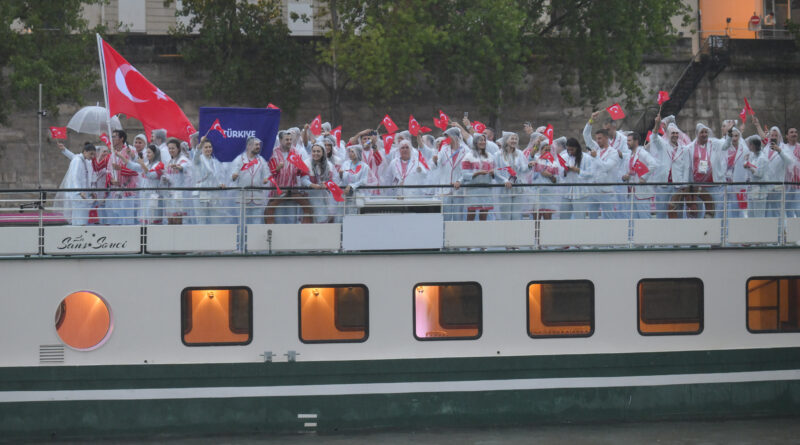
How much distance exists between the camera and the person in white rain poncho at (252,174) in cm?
1218

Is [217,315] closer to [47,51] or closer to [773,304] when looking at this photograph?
[773,304]

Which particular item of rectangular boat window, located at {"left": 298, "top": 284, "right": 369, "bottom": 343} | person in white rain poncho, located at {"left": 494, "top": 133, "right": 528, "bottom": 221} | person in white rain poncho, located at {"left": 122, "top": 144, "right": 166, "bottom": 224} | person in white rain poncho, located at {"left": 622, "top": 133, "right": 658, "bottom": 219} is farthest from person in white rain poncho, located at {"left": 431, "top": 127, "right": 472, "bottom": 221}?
person in white rain poncho, located at {"left": 122, "top": 144, "right": 166, "bottom": 224}

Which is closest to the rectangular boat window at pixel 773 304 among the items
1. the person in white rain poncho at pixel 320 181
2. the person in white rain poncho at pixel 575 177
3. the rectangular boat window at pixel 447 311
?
the person in white rain poncho at pixel 575 177

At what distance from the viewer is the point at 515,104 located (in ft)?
108

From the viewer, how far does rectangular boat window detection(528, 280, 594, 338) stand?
11.8 metres

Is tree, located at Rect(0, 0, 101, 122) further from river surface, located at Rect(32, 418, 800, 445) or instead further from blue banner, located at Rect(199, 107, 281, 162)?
river surface, located at Rect(32, 418, 800, 445)

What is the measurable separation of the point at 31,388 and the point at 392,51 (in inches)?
730

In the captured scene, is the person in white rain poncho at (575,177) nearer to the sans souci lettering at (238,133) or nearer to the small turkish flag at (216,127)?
the sans souci lettering at (238,133)

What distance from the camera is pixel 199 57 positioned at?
31.0 m

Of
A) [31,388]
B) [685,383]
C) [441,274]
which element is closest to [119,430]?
[31,388]

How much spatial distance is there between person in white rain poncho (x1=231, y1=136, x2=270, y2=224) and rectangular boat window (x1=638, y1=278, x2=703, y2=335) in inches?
176

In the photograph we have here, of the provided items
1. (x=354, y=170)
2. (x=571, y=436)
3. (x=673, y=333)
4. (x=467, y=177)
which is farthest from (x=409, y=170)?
(x=571, y=436)

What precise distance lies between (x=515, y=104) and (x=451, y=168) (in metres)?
20.0

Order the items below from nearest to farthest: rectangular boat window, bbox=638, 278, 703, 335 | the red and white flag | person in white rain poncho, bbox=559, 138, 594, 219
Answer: rectangular boat window, bbox=638, 278, 703, 335, the red and white flag, person in white rain poncho, bbox=559, 138, 594, 219
